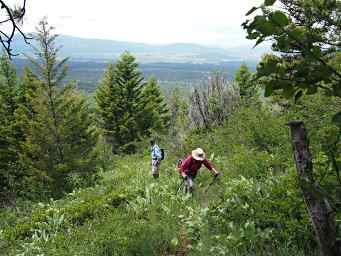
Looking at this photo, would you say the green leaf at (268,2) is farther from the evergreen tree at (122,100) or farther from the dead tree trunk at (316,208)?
the evergreen tree at (122,100)

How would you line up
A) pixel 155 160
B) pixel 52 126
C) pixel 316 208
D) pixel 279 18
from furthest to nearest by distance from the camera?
1. pixel 52 126
2. pixel 155 160
3. pixel 316 208
4. pixel 279 18

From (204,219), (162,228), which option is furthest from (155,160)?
(204,219)

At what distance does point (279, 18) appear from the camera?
1406 millimetres

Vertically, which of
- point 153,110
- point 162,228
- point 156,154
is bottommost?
→ point 153,110

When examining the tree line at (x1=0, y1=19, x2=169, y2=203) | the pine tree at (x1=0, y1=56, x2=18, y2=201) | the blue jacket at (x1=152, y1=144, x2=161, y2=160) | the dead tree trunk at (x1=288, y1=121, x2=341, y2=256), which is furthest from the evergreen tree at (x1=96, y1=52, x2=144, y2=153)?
the dead tree trunk at (x1=288, y1=121, x2=341, y2=256)

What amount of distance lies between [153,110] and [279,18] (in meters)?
42.2

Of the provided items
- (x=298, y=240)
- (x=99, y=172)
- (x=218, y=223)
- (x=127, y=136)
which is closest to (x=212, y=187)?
(x=218, y=223)

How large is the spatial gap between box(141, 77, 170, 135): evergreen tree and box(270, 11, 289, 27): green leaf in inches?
1394

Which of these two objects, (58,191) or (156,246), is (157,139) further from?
(156,246)

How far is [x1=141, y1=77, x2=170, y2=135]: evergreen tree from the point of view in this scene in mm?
42875

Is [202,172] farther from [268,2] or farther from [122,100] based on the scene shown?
[122,100]

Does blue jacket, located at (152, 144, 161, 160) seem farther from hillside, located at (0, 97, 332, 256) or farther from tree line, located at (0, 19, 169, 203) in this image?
tree line, located at (0, 19, 169, 203)

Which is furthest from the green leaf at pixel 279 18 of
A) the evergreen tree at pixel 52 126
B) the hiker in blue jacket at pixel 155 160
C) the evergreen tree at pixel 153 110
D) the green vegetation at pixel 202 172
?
the evergreen tree at pixel 153 110

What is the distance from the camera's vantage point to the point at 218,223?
715 centimetres
